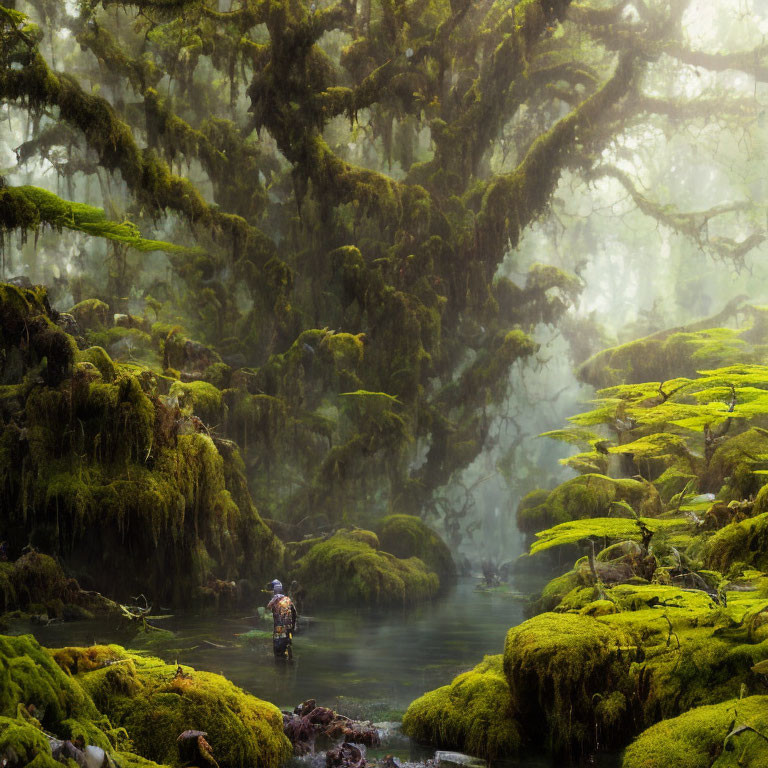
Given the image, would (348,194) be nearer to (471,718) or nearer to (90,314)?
(90,314)

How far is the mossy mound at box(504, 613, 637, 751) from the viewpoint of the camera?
7.29 metres

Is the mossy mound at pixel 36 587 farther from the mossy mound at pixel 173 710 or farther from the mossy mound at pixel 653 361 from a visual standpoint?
the mossy mound at pixel 653 361

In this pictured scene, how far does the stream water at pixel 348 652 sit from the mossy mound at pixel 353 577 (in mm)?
875

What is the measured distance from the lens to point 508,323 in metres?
28.6

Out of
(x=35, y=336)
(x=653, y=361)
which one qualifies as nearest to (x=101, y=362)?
(x=35, y=336)

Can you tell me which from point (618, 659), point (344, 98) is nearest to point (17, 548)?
point (618, 659)

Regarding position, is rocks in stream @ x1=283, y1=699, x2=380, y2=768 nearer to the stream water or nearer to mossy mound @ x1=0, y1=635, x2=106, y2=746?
the stream water

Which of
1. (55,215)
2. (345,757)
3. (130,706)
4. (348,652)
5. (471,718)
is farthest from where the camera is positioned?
(348,652)

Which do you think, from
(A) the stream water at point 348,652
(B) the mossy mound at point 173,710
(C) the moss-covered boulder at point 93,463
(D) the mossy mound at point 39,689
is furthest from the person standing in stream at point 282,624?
(D) the mossy mound at point 39,689

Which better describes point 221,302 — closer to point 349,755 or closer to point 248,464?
point 248,464

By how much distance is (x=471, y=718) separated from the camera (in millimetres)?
8180

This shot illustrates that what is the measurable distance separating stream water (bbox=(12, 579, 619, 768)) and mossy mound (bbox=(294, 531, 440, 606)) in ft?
2.87

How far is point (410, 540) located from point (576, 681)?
1795 centimetres

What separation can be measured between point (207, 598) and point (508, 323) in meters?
15.8
